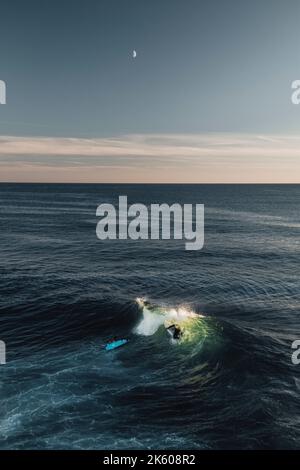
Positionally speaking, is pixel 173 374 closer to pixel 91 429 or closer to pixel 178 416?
pixel 178 416

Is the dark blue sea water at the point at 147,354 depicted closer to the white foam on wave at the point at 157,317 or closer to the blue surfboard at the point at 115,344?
the white foam on wave at the point at 157,317

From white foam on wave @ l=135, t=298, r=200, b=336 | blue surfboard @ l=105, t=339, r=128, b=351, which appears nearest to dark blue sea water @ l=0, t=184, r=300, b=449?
white foam on wave @ l=135, t=298, r=200, b=336

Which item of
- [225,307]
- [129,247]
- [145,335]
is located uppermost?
[129,247]

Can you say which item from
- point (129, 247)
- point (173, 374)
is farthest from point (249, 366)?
point (129, 247)

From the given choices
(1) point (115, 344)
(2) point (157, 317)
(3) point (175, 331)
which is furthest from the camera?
(2) point (157, 317)

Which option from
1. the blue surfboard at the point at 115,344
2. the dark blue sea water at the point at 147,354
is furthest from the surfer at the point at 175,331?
the blue surfboard at the point at 115,344

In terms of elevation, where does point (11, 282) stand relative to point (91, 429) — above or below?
above

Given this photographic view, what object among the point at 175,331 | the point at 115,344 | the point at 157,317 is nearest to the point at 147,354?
the point at 115,344

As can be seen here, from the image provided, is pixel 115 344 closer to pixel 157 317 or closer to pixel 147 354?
pixel 147 354

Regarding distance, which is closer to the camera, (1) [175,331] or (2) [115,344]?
(2) [115,344]
